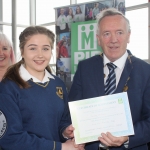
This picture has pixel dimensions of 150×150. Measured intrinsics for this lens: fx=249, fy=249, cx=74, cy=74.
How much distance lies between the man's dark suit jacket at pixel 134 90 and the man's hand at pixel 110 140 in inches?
3.3

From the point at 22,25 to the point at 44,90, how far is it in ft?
22.4

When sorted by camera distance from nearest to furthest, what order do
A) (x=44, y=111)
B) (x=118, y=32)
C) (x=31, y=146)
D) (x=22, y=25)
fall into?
(x=31, y=146)
(x=44, y=111)
(x=118, y=32)
(x=22, y=25)

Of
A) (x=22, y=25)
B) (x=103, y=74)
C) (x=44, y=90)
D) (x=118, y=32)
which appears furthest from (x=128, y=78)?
(x=22, y=25)

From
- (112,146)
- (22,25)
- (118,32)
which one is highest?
(22,25)

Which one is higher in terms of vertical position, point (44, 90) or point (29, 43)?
point (29, 43)

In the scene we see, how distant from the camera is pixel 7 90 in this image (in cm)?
170

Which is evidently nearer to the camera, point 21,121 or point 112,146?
point 21,121

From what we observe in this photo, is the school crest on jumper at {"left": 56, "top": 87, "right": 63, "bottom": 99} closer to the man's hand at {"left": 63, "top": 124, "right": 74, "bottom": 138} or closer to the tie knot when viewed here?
the man's hand at {"left": 63, "top": 124, "right": 74, "bottom": 138}

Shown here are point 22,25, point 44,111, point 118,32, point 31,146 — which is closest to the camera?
point 31,146

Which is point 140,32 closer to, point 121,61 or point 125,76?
point 121,61

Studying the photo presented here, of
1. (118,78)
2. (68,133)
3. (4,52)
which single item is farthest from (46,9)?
(68,133)

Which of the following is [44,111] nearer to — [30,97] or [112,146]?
[30,97]

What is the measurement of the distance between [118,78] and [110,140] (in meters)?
0.49

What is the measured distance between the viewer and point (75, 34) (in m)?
5.96
